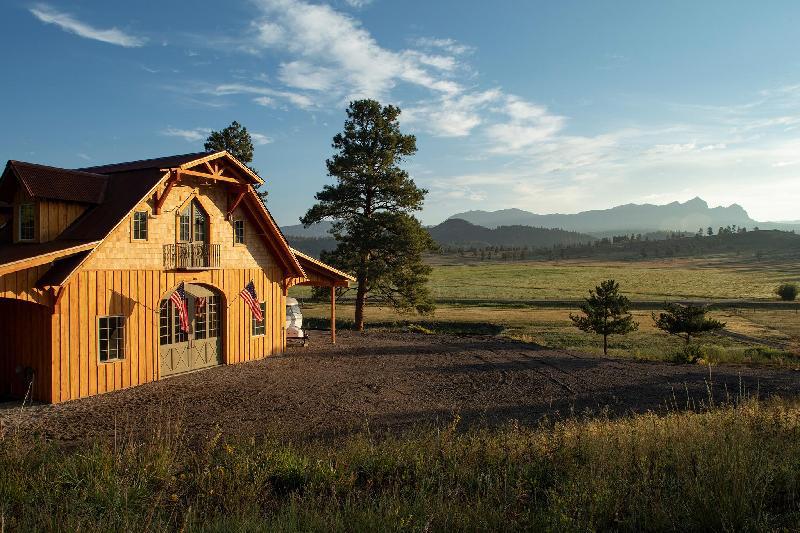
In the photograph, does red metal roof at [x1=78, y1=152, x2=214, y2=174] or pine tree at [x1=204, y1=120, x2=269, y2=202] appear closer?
red metal roof at [x1=78, y1=152, x2=214, y2=174]

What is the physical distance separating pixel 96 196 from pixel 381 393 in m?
10.3

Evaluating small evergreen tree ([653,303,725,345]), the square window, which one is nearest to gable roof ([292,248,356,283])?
the square window

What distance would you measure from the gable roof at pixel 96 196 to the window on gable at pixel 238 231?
110cm

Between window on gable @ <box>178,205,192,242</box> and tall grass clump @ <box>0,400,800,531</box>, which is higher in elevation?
window on gable @ <box>178,205,192,242</box>

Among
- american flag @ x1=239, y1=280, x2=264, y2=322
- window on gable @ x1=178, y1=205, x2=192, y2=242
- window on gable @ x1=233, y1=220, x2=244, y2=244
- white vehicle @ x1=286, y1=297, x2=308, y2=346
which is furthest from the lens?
white vehicle @ x1=286, y1=297, x2=308, y2=346

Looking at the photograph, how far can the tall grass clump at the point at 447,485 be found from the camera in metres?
4.79

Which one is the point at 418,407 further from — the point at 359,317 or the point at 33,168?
the point at 359,317

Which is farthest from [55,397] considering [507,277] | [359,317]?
[507,277]

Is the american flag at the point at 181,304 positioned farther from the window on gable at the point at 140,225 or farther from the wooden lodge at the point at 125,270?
the window on gable at the point at 140,225

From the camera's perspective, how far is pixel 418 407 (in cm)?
1360

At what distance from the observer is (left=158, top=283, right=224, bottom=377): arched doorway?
16.5m

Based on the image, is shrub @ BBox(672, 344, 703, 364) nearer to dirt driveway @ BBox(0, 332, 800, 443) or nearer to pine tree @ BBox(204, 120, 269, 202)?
dirt driveway @ BBox(0, 332, 800, 443)

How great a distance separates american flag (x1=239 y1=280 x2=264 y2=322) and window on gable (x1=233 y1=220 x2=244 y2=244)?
1.59 meters

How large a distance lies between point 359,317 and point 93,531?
1032 inches
